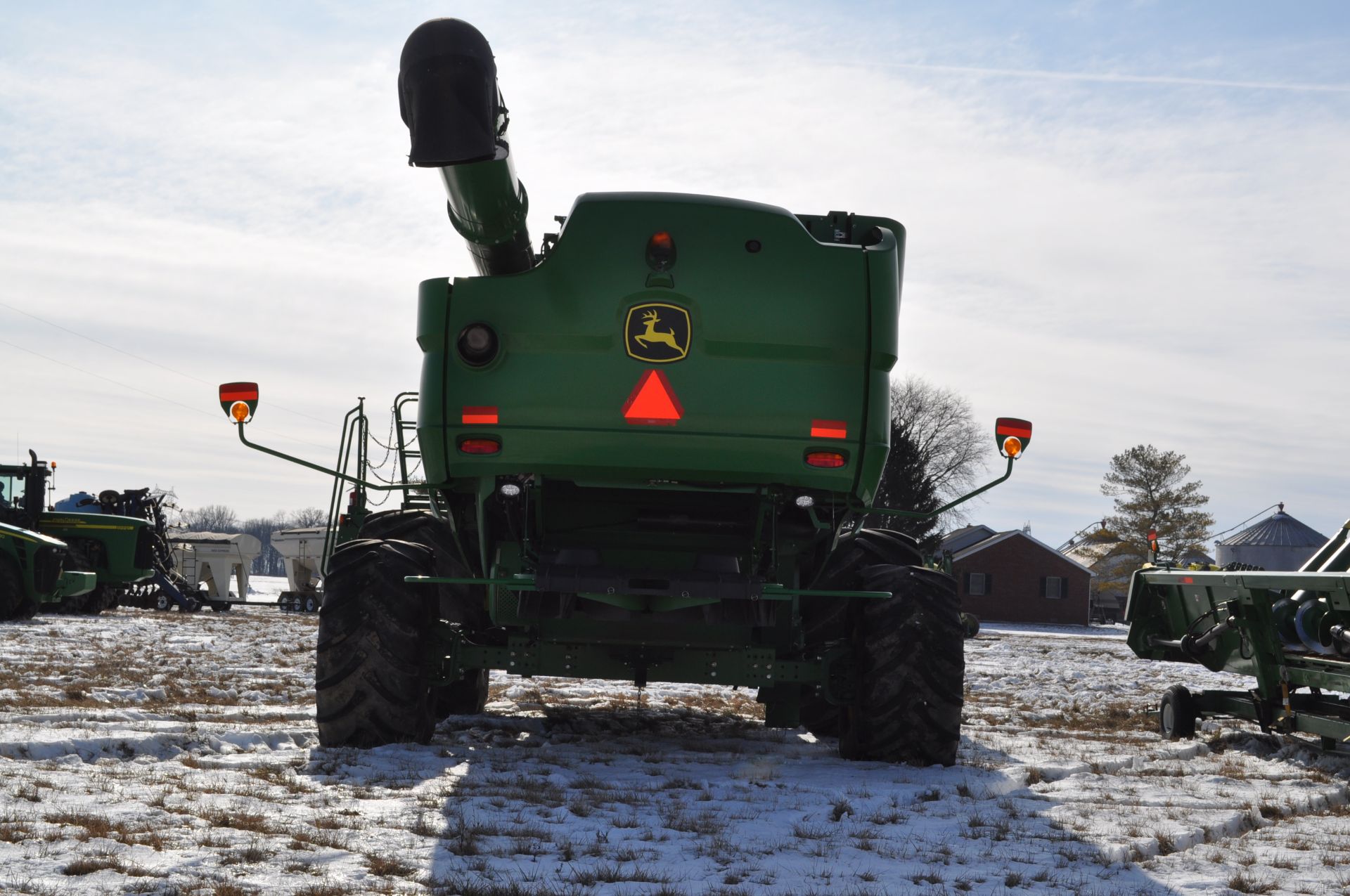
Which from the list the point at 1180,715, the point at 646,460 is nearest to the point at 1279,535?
the point at 1180,715

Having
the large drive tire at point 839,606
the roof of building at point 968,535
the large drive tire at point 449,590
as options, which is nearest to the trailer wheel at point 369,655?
the large drive tire at point 449,590

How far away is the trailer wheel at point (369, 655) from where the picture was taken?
6887mm

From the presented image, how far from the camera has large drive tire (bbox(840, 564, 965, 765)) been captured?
23.3 feet

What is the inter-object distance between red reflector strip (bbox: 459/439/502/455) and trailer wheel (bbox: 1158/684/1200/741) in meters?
5.17

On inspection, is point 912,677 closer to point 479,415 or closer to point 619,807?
point 619,807

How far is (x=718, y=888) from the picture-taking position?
4.11 m

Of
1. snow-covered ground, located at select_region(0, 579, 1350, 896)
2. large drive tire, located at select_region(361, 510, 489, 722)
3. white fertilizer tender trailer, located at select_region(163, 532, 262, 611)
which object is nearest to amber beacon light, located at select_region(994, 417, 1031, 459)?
snow-covered ground, located at select_region(0, 579, 1350, 896)

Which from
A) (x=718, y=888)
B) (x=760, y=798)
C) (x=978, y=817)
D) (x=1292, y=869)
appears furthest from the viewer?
(x=760, y=798)

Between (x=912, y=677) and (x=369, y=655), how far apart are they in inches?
117

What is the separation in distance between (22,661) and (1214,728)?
34.7 ft

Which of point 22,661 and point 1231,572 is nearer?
point 1231,572

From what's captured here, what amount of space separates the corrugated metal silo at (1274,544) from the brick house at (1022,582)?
7.18 m

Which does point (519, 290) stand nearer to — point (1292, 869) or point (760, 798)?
point (760, 798)

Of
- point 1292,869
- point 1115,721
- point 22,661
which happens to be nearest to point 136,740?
point 1292,869
